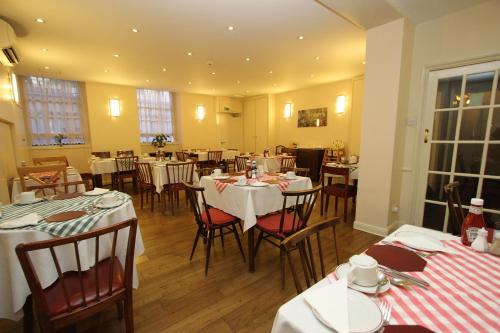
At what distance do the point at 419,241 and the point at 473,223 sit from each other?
0.25 meters

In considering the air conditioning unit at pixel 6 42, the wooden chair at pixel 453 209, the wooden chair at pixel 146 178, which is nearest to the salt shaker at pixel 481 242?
the wooden chair at pixel 453 209

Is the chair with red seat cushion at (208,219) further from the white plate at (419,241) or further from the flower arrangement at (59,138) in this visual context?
the flower arrangement at (59,138)

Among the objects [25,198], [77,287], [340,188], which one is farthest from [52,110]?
[340,188]

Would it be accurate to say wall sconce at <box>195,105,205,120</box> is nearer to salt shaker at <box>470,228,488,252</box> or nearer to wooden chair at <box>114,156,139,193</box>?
wooden chair at <box>114,156,139,193</box>

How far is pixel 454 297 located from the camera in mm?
732

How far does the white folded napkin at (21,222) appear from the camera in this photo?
1.31 meters

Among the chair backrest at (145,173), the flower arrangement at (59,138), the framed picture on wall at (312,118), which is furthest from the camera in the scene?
the framed picture on wall at (312,118)

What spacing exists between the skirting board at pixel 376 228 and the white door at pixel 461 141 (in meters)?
0.36

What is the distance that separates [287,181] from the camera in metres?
2.50

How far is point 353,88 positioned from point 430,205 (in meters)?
4.09

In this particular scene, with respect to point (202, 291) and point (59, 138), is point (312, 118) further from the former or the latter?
point (59, 138)

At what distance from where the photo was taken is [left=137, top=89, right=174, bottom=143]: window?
7391mm

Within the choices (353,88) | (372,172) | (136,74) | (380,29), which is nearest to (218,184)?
(372,172)

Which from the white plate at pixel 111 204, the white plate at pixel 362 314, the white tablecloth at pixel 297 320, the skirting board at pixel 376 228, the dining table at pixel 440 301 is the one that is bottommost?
the skirting board at pixel 376 228
